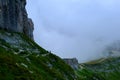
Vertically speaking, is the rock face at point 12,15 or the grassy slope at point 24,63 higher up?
the rock face at point 12,15

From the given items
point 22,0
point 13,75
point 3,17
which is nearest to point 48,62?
point 3,17

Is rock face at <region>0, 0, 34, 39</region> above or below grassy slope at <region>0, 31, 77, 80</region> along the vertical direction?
above

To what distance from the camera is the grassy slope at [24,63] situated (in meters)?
76.8

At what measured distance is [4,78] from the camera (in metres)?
70.1

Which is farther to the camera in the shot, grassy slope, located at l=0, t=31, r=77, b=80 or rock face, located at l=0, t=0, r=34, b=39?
rock face, located at l=0, t=0, r=34, b=39

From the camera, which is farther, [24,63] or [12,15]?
[12,15]

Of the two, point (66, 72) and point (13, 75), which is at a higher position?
point (66, 72)

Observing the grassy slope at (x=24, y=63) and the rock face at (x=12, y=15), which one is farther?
the rock face at (x=12, y=15)

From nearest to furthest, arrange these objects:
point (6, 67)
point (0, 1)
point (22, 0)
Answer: point (6, 67) < point (0, 1) < point (22, 0)

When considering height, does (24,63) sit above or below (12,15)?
below

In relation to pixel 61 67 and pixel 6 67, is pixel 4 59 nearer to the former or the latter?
pixel 6 67

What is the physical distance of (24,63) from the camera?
89.2 m

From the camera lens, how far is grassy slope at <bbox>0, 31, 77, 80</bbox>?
76812mm

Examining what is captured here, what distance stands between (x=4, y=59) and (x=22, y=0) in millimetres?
71517
